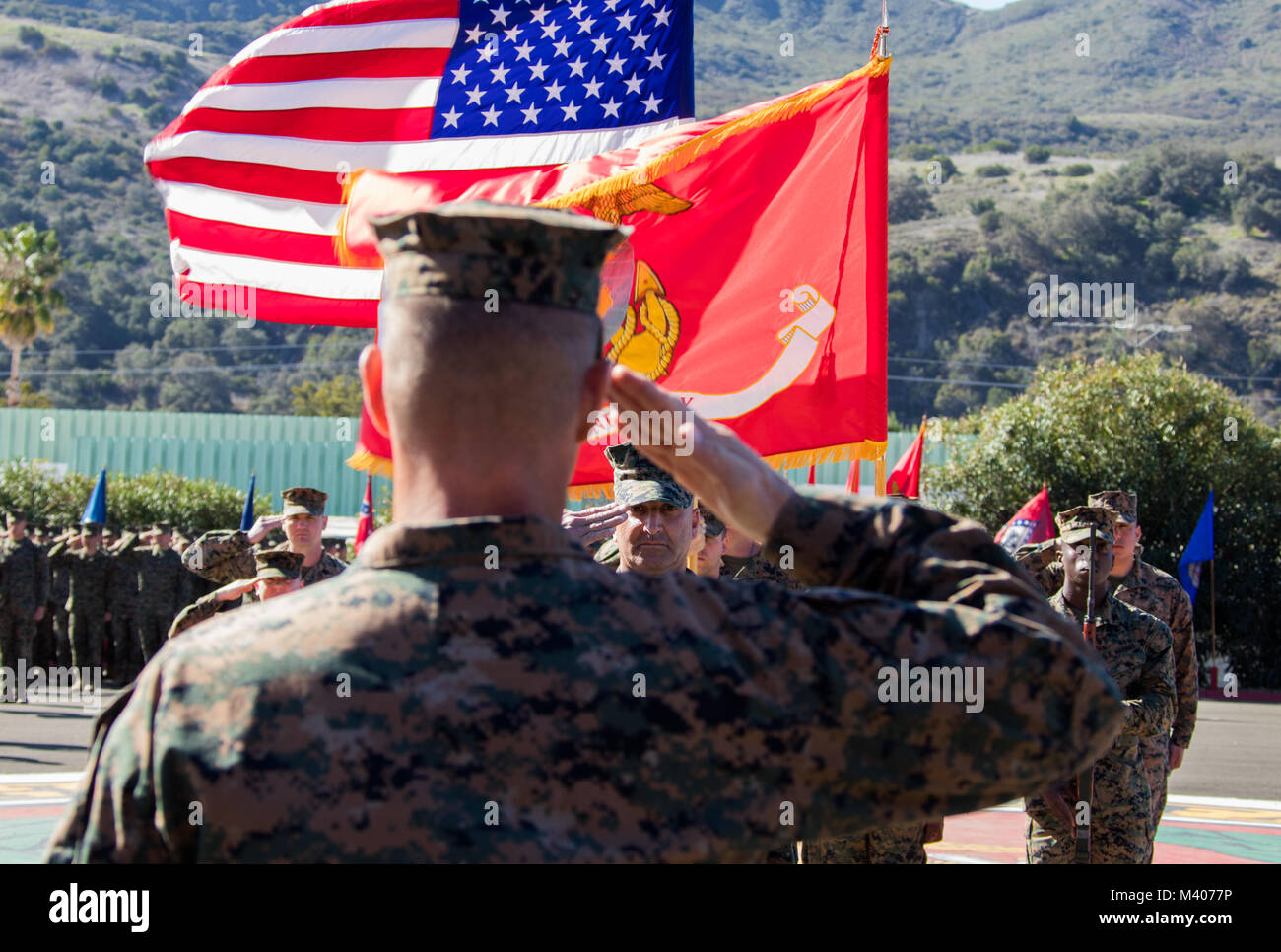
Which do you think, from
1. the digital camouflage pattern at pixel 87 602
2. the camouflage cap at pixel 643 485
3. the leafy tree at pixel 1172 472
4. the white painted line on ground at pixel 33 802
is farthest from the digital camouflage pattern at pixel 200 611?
the leafy tree at pixel 1172 472

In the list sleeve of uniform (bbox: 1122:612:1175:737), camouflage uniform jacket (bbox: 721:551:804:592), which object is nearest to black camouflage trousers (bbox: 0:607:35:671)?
camouflage uniform jacket (bbox: 721:551:804:592)

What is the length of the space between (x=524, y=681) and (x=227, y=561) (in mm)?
6435

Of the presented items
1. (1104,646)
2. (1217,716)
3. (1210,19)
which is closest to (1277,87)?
(1210,19)

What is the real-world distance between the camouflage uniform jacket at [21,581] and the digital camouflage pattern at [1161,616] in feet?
47.3

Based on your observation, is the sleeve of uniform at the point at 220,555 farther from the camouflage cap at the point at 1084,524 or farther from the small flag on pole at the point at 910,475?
the small flag on pole at the point at 910,475

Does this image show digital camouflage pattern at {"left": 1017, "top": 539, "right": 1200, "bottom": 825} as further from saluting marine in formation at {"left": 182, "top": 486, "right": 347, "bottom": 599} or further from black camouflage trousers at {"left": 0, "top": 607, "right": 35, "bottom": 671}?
black camouflage trousers at {"left": 0, "top": 607, "right": 35, "bottom": 671}

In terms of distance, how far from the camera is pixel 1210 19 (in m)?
197

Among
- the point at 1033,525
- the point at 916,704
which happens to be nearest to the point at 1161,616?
the point at 1033,525

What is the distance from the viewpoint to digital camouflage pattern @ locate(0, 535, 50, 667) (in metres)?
18.5

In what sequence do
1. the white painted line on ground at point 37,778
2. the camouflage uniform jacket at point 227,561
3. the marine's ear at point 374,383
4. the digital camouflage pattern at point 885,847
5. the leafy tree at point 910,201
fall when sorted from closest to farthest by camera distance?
the marine's ear at point 374,383, the digital camouflage pattern at point 885,847, the camouflage uniform jacket at point 227,561, the white painted line on ground at point 37,778, the leafy tree at point 910,201

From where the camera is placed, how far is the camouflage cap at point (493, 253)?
180 cm

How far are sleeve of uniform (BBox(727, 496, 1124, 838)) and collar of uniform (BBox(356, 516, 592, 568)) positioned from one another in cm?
28
